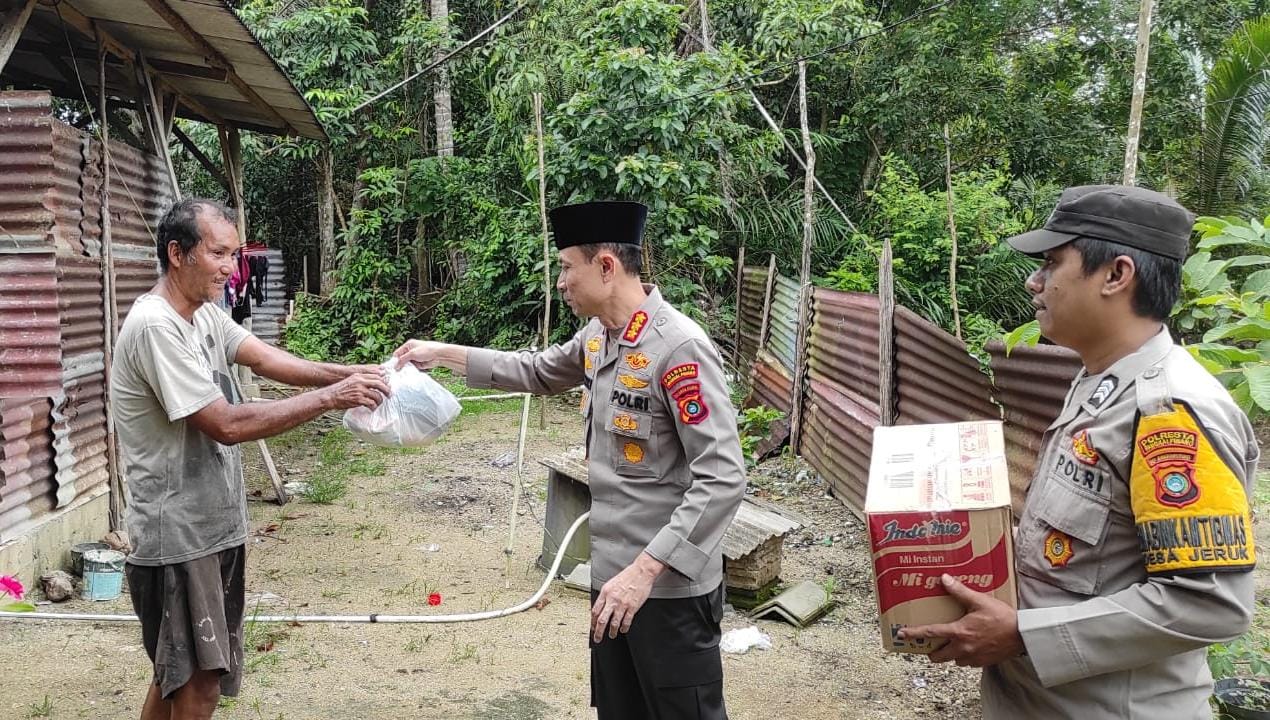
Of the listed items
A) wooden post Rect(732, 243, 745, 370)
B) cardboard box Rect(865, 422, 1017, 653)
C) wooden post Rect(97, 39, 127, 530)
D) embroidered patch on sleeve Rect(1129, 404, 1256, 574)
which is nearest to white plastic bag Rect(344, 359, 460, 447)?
cardboard box Rect(865, 422, 1017, 653)

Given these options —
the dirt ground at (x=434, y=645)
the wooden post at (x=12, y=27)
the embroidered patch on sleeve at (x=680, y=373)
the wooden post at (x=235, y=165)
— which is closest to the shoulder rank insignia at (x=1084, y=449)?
the embroidered patch on sleeve at (x=680, y=373)

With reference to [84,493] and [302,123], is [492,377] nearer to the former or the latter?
[84,493]

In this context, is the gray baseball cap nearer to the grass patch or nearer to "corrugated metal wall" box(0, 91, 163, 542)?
"corrugated metal wall" box(0, 91, 163, 542)

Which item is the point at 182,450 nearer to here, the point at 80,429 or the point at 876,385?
the point at 80,429

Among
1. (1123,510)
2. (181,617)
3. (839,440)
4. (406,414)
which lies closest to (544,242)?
(839,440)

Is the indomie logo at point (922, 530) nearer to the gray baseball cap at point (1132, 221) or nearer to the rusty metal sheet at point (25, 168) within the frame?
the gray baseball cap at point (1132, 221)

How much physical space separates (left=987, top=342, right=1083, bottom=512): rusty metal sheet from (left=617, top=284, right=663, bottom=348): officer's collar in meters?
2.06

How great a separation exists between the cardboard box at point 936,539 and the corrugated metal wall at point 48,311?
4.50 meters

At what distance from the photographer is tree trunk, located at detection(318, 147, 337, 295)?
14.9m

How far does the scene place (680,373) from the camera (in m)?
2.44

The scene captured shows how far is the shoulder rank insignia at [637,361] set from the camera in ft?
8.25

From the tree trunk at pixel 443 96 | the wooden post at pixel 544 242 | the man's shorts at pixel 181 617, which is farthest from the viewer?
the tree trunk at pixel 443 96

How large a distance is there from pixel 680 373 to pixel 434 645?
2840mm

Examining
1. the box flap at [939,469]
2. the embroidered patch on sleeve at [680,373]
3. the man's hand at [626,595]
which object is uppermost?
the embroidered patch on sleeve at [680,373]
